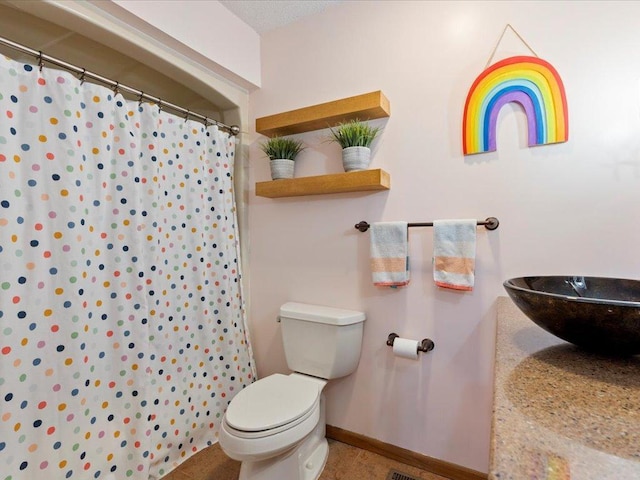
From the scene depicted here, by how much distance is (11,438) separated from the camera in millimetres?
1065

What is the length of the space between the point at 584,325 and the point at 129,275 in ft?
5.35

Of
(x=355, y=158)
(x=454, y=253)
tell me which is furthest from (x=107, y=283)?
(x=454, y=253)

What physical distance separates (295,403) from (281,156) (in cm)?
129

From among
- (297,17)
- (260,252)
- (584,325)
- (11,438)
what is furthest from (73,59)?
(584,325)

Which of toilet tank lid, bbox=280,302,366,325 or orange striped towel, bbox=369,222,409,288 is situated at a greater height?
orange striped towel, bbox=369,222,409,288

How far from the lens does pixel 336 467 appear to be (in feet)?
5.17

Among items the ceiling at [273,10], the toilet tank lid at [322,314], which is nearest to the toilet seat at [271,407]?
the toilet tank lid at [322,314]

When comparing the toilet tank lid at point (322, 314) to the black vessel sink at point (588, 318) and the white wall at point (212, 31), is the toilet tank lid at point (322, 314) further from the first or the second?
the white wall at point (212, 31)

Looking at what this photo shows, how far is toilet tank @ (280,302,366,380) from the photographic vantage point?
62.9 inches

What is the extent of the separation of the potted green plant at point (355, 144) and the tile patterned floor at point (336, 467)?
152 centimetres

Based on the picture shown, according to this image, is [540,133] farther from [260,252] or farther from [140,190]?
[140,190]

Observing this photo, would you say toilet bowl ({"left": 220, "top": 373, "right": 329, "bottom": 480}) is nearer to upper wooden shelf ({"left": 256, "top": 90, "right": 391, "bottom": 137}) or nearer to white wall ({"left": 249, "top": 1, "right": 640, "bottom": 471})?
white wall ({"left": 249, "top": 1, "right": 640, "bottom": 471})

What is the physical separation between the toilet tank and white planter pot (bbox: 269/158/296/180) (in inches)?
30.1

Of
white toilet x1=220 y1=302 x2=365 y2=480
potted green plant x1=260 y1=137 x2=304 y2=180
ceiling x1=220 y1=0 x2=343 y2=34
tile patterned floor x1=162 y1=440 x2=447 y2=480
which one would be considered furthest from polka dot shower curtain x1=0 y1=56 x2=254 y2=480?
ceiling x1=220 y1=0 x2=343 y2=34
